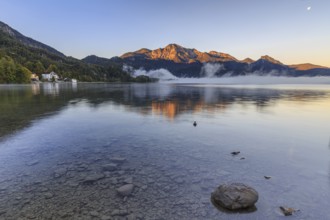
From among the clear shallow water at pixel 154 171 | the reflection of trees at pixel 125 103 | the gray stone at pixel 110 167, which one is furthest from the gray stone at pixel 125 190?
the reflection of trees at pixel 125 103

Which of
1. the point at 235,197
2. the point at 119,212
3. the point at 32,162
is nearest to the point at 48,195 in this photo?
the point at 119,212

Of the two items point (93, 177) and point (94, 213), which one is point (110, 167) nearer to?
point (93, 177)

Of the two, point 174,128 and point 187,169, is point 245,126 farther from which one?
point 187,169

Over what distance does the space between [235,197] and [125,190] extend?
6.09m

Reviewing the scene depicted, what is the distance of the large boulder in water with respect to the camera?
1053cm

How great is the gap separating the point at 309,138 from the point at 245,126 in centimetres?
807

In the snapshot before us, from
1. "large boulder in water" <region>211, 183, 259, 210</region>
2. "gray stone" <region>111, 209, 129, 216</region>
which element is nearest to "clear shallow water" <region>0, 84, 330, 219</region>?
"gray stone" <region>111, 209, 129, 216</region>

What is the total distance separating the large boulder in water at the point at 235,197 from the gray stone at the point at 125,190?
186 inches

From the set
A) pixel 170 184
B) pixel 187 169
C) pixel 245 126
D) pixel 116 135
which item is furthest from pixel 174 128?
pixel 170 184

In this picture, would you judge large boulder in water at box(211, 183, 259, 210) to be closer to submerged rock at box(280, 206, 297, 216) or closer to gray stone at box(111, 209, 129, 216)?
submerged rock at box(280, 206, 297, 216)

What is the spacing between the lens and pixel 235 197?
10680 millimetres

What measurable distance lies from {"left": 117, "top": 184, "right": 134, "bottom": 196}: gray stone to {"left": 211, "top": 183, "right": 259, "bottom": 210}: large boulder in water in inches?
186

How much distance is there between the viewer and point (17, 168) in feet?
47.7

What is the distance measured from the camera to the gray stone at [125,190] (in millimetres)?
11734
